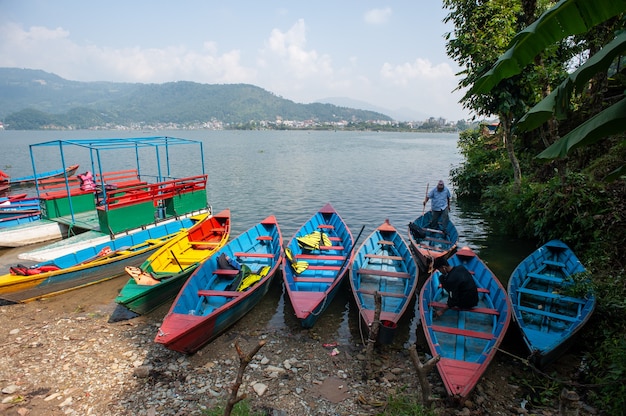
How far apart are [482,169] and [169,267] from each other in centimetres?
1919

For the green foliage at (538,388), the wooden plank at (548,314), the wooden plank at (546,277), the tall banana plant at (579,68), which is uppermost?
the tall banana plant at (579,68)

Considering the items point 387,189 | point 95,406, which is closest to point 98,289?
point 95,406

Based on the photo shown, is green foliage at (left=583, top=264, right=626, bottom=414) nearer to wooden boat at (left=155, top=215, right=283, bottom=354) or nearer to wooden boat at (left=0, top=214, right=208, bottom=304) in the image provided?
wooden boat at (left=155, top=215, right=283, bottom=354)

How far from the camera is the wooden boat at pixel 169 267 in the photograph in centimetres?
871

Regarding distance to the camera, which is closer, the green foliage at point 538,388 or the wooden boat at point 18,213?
the green foliage at point 538,388

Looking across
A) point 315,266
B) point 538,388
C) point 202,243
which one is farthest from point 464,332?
point 202,243

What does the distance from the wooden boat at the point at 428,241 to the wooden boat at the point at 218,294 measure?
15.6ft

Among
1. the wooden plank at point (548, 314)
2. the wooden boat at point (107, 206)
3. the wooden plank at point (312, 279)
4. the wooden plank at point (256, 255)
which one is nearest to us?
the wooden plank at point (548, 314)

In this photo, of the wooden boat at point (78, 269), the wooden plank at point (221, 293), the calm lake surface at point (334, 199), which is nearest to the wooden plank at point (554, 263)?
the calm lake surface at point (334, 199)

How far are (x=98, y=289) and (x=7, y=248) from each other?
22.6ft

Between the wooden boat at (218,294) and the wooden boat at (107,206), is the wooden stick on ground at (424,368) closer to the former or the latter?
the wooden boat at (218,294)

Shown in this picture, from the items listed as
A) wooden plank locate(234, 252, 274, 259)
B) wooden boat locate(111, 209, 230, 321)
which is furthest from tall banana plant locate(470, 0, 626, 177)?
Result: wooden boat locate(111, 209, 230, 321)

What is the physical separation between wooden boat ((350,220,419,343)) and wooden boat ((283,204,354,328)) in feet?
2.02

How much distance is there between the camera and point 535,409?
5.93 m
